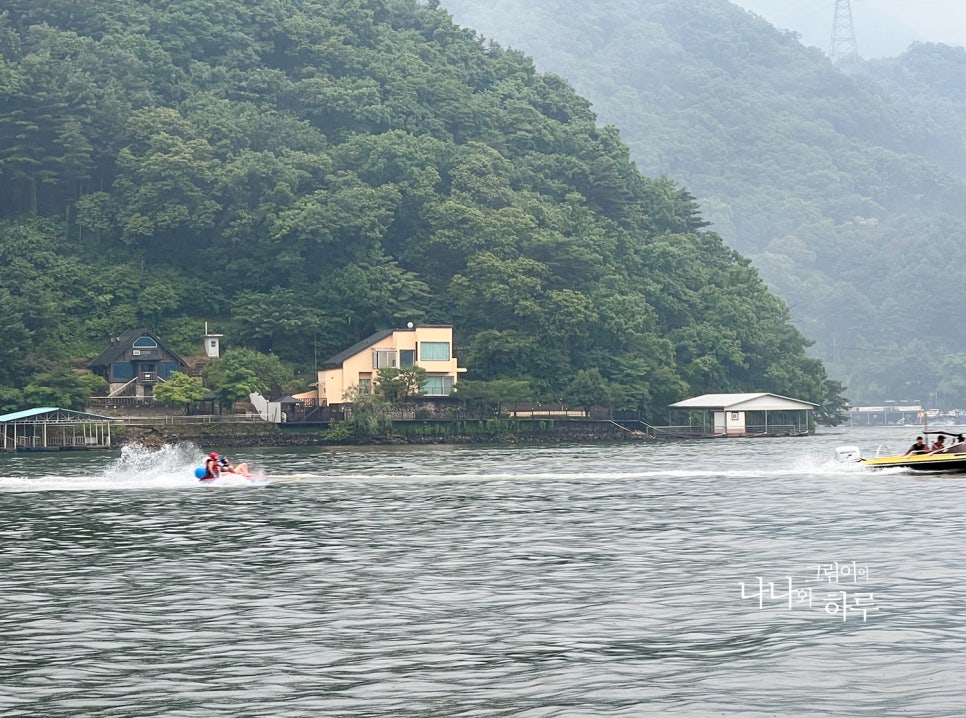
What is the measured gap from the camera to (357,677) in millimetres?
20812

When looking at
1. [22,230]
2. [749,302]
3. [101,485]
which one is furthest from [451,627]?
[749,302]

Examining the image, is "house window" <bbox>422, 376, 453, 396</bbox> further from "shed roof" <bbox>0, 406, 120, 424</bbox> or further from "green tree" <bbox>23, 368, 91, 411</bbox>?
"green tree" <bbox>23, 368, 91, 411</bbox>

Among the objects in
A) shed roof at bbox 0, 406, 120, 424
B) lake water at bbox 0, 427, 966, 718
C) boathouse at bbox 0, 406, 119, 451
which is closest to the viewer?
lake water at bbox 0, 427, 966, 718

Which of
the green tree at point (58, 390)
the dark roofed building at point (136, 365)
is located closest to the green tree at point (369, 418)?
the dark roofed building at point (136, 365)

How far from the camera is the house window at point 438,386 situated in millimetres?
121500

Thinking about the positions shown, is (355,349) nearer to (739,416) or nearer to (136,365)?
(136,365)

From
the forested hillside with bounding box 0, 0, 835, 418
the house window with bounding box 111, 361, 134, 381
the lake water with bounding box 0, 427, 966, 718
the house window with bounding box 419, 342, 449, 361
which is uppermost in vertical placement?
the forested hillside with bounding box 0, 0, 835, 418

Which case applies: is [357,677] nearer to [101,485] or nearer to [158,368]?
[101,485]

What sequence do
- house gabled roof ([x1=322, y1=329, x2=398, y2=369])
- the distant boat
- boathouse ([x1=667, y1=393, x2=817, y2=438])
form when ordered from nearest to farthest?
the distant boat → house gabled roof ([x1=322, y1=329, x2=398, y2=369]) → boathouse ([x1=667, y1=393, x2=817, y2=438])

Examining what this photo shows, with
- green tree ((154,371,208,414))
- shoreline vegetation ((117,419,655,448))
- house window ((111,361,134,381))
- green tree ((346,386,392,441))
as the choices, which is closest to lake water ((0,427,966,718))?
shoreline vegetation ((117,419,655,448))

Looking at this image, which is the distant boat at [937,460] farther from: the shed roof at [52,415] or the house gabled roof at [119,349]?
the house gabled roof at [119,349]

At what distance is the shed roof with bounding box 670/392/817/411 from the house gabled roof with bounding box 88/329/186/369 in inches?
1766

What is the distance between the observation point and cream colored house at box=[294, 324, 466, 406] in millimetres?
121312

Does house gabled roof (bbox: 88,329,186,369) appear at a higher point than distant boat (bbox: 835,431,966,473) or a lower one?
higher
